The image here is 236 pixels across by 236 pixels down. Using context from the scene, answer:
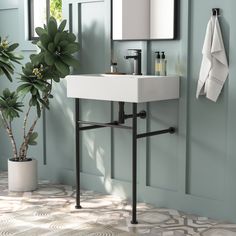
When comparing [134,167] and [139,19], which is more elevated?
[139,19]

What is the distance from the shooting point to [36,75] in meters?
4.67

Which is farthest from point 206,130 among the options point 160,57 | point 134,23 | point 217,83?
point 134,23

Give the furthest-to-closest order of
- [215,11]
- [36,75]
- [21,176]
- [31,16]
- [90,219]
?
[31,16] < [21,176] < [36,75] < [90,219] < [215,11]

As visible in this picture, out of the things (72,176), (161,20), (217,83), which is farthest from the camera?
(72,176)

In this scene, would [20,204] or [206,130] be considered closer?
[206,130]

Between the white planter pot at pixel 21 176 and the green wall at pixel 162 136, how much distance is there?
0.34m

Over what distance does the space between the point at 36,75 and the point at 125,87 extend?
1086 millimetres

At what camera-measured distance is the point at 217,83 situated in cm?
392

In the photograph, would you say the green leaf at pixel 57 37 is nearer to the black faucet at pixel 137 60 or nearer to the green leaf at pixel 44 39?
the green leaf at pixel 44 39

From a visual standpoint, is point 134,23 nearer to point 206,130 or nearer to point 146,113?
point 146,113

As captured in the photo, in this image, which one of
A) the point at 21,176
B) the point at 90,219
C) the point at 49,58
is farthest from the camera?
the point at 21,176

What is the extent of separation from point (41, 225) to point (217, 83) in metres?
1.65

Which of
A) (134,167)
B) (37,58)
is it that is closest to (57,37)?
(37,58)

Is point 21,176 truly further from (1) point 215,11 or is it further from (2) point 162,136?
(1) point 215,11
